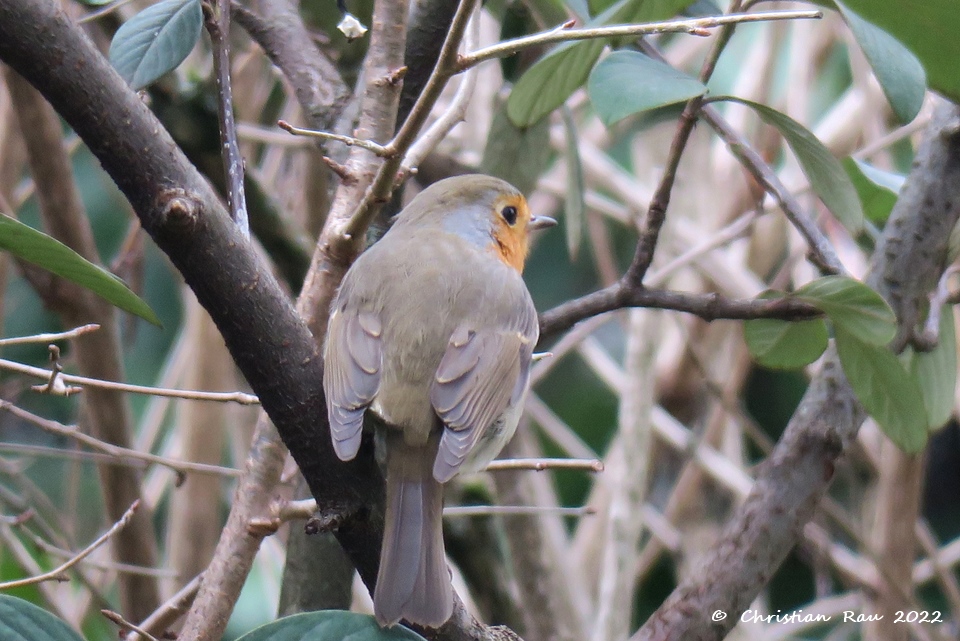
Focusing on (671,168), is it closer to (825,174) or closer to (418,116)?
(825,174)

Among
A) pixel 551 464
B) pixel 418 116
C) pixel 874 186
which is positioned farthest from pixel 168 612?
pixel 874 186

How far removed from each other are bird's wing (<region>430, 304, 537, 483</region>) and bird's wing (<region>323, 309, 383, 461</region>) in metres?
0.11

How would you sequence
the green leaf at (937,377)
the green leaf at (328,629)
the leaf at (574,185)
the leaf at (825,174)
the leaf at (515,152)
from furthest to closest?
the leaf at (515,152) → the leaf at (574,185) → the green leaf at (937,377) → the leaf at (825,174) → the green leaf at (328,629)

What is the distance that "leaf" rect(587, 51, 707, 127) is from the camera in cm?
119

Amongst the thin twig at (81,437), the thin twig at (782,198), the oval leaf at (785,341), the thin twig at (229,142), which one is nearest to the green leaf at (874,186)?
the thin twig at (782,198)

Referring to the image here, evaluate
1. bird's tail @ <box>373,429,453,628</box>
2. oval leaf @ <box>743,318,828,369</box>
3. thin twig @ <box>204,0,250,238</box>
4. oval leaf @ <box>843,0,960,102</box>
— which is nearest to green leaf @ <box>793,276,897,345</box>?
oval leaf @ <box>743,318,828,369</box>

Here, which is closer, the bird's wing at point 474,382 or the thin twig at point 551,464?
the thin twig at point 551,464

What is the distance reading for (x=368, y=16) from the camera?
2213 millimetres

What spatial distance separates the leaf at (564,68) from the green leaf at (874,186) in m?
0.52

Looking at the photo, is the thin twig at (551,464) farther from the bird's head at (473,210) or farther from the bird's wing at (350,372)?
the bird's head at (473,210)

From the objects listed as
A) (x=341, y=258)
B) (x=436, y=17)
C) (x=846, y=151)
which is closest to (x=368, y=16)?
(x=436, y=17)

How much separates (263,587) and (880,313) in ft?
8.33

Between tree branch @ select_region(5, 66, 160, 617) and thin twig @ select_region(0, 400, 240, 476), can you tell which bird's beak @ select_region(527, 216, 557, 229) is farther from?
tree branch @ select_region(5, 66, 160, 617)

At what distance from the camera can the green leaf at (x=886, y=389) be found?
1438 mm
